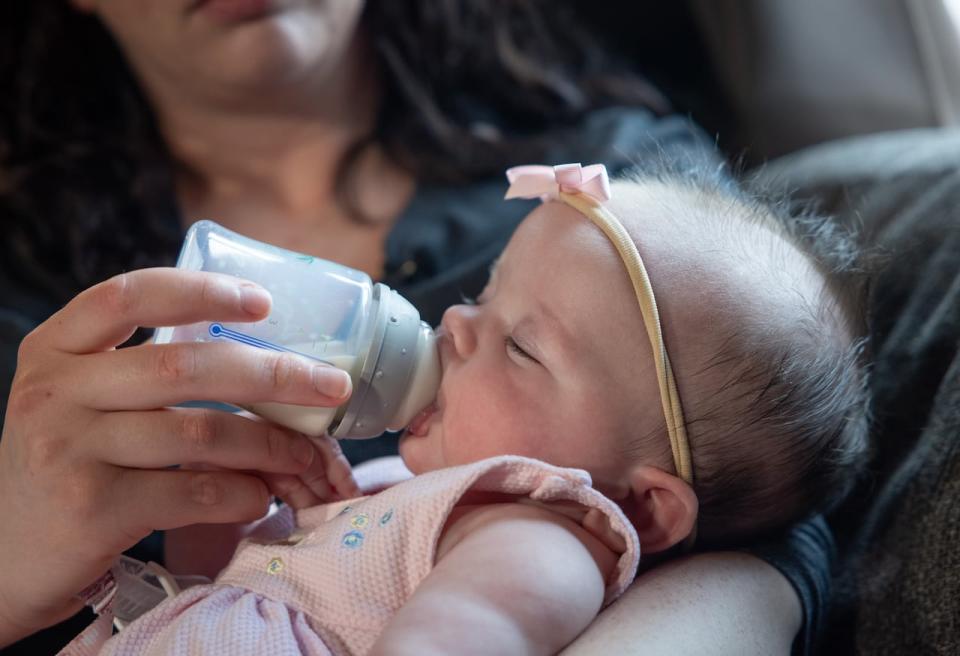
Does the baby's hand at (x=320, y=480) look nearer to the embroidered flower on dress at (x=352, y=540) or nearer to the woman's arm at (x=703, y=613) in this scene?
the embroidered flower on dress at (x=352, y=540)

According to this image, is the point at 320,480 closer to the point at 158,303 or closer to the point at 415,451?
the point at 415,451

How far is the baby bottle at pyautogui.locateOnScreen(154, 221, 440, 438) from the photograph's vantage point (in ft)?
3.06

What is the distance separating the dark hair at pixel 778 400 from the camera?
1.00m

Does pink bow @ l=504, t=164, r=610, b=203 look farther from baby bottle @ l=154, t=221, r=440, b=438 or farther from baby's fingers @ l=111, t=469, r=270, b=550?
baby's fingers @ l=111, t=469, r=270, b=550

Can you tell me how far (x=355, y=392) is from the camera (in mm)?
964

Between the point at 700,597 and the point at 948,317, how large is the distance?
557mm

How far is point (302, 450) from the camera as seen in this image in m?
1.01

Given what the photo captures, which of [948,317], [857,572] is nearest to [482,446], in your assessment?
[857,572]

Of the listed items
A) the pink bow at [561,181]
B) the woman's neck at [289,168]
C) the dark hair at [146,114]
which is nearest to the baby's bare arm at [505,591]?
the pink bow at [561,181]

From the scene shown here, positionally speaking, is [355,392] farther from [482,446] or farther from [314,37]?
[314,37]

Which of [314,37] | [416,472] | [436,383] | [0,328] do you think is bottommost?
[0,328]

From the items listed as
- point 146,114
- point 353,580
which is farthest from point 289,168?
point 353,580

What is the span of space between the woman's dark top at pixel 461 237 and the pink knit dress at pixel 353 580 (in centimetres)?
29

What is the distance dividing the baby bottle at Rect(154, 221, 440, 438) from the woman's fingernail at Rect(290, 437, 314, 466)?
3 centimetres
